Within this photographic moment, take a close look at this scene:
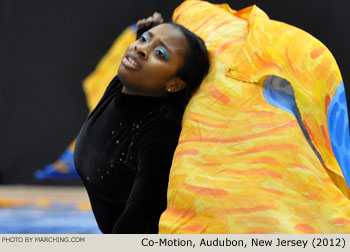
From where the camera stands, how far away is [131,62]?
1.44m

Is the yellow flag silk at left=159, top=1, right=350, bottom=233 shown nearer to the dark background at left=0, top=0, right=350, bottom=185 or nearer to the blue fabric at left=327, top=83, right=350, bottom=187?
the blue fabric at left=327, top=83, right=350, bottom=187

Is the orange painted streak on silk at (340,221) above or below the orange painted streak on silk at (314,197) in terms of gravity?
below

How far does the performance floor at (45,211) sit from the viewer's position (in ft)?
9.71

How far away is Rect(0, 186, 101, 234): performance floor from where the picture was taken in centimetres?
296

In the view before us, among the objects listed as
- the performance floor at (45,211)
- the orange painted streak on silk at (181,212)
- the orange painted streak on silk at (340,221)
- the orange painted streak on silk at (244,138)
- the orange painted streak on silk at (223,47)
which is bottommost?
the performance floor at (45,211)

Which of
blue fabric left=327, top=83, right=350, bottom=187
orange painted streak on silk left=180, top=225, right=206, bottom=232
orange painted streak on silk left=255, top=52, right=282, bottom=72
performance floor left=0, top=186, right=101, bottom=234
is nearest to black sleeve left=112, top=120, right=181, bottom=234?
orange painted streak on silk left=180, top=225, right=206, bottom=232

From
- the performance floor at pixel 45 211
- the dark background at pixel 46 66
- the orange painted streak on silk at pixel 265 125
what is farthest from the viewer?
the dark background at pixel 46 66

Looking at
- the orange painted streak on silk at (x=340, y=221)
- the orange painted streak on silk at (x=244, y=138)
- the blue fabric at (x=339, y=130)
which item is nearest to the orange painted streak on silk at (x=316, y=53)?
the blue fabric at (x=339, y=130)

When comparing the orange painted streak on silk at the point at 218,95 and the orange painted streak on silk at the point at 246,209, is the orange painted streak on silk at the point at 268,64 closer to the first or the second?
the orange painted streak on silk at the point at 218,95
